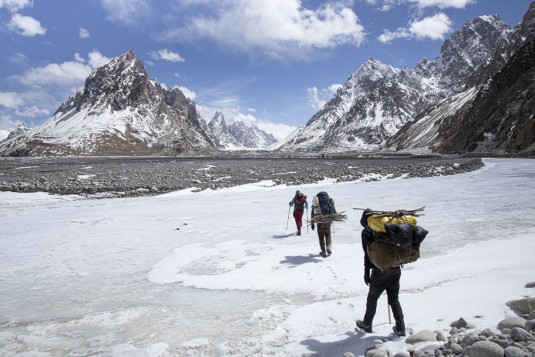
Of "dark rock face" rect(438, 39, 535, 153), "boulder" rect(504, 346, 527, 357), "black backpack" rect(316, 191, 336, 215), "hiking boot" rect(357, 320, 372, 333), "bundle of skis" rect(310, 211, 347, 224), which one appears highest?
"dark rock face" rect(438, 39, 535, 153)

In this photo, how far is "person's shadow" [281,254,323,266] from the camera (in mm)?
10706

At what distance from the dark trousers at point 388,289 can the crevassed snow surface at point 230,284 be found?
0.34 meters

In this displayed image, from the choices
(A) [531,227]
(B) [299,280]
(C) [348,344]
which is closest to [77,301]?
(B) [299,280]

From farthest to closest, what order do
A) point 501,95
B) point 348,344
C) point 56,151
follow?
1. point 56,151
2. point 501,95
3. point 348,344

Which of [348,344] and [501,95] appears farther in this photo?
[501,95]

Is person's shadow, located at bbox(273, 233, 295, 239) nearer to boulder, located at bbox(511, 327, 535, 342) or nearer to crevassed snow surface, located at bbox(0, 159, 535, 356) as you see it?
crevassed snow surface, located at bbox(0, 159, 535, 356)

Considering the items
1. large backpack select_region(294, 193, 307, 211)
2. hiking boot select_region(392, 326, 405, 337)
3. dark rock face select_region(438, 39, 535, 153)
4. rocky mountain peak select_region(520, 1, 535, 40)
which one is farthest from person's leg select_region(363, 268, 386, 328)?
rocky mountain peak select_region(520, 1, 535, 40)

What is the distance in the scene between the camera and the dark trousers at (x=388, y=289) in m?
6.02

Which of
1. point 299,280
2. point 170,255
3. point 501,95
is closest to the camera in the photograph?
point 299,280

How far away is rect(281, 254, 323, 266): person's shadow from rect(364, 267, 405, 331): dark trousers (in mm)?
4406

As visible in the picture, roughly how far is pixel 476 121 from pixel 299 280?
10528cm

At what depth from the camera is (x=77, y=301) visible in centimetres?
833

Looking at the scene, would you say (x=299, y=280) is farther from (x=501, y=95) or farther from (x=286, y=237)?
(x=501, y=95)

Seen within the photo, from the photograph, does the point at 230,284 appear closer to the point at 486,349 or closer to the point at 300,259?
the point at 300,259
